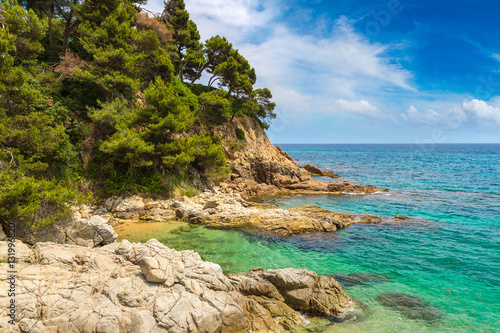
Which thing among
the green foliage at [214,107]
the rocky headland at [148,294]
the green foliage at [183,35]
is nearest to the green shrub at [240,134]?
the green foliage at [214,107]

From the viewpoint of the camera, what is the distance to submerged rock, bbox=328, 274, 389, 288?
11.7m

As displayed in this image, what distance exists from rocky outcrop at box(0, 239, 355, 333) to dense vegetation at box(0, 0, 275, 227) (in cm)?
351

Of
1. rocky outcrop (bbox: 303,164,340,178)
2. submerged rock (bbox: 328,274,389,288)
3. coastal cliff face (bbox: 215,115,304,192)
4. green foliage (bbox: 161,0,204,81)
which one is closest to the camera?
submerged rock (bbox: 328,274,389,288)

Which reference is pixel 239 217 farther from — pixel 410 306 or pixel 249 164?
pixel 249 164

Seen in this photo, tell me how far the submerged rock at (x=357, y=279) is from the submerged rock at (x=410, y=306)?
3.53 feet

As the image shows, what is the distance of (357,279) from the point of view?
1214 cm

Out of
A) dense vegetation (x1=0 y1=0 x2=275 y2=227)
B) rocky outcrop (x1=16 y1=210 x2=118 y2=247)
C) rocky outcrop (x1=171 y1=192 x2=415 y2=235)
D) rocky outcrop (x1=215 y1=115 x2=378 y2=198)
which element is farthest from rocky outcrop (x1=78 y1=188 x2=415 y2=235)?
rocky outcrop (x1=215 y1=115 x2=378 y2=198)

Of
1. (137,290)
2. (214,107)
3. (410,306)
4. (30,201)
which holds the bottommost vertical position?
(410,306)

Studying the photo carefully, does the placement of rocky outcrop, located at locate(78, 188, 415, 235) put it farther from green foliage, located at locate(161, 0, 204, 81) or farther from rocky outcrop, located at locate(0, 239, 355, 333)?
green foliage, located at locate(161, 0, 204, 81)

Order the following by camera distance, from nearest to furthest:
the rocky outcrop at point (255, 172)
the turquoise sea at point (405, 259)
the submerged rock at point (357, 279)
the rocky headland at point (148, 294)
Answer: the rocky headland at point (148, 294) → the turquoise sea at point (405, 259) → the submerged rock at point (357, 279) → the rocky outcrop at point (255, 172)

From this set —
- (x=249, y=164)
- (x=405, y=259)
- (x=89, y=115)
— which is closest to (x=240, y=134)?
(x=249, y=164)

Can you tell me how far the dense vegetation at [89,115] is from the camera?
1374cm

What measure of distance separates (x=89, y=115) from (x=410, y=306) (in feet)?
85.1

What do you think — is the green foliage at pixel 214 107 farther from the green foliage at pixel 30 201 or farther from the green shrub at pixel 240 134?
the green foliage at pixel 30 201
